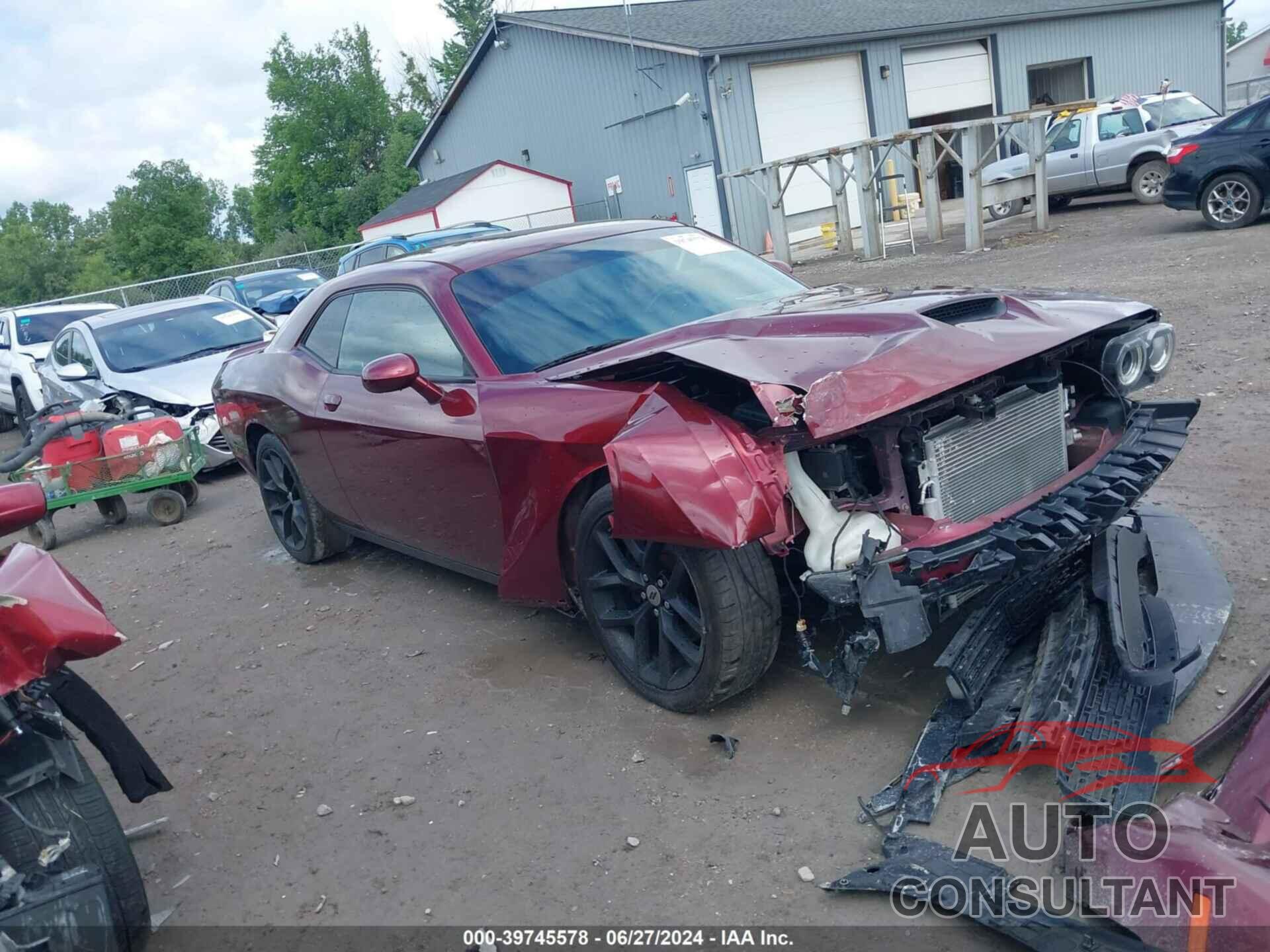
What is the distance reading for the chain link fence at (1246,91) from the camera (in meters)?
38.0

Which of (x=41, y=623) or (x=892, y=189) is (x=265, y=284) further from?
(x=41, y=623)

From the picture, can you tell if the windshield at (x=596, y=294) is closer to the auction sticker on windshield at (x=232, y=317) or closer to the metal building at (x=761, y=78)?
the auction sticker on windshield at (x=232, y=317)

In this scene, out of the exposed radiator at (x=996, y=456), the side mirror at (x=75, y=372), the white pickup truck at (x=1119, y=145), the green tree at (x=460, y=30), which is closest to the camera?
the exposed radiator at (x=996, y=456)

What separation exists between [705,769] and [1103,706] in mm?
1239

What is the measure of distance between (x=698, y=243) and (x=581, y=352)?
122 centimetres

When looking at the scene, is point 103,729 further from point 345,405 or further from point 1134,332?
point 1134,332

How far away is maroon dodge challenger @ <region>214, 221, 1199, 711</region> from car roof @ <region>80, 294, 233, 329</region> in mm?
7317

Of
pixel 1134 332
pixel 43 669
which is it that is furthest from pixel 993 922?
pixel 43 669

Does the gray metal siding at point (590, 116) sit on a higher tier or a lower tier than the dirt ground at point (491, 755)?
higher

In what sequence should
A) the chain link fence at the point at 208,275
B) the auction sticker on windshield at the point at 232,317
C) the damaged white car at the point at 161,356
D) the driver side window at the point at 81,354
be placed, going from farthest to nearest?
the chain link fence at the point at 208,275, the auction sticker on windshield at the point at 232,317, the driver side window at the point at 81,354, the damaged white car at the point at 161,356

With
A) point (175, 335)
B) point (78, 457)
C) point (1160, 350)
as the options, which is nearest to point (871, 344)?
point (1160, 350)

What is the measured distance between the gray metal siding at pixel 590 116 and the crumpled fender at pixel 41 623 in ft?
69.8

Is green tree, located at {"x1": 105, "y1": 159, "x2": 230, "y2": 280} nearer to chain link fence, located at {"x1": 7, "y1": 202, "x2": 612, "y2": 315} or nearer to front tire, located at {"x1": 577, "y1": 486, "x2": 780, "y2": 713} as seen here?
chain link fence, located at {"x1": 7, "y1": 202, "x2": 612, "y2": 315}

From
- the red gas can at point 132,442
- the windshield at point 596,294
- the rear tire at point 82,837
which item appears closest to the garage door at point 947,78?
the red gas can at point 132,442
